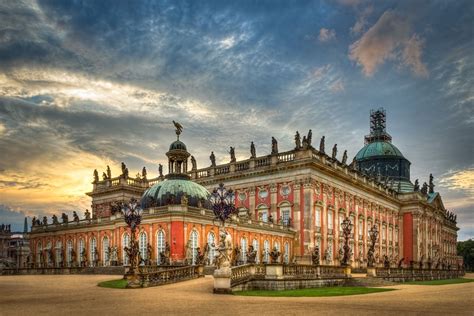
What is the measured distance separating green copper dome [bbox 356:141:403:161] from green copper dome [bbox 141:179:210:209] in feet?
158

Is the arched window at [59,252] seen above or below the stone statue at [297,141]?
below

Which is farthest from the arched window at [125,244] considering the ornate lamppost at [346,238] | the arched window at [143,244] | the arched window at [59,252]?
the ornate lamppost at [346,238]

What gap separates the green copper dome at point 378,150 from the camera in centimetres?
8941

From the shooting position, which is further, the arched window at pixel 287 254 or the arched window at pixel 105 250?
the arched window at pixel 287 254

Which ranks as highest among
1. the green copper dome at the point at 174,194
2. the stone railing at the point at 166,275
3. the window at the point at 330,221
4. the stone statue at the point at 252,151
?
the stone statue at the point at 252,151

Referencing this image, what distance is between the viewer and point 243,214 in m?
58.3

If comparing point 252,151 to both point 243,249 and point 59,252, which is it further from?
point 59,252

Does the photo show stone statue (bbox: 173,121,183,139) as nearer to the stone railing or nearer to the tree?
the stone railing

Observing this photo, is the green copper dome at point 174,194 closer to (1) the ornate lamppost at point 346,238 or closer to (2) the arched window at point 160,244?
(2) the arched window at point 160,244

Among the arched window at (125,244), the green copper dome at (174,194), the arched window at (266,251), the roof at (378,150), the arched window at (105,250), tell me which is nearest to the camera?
the arched window at (125,244)

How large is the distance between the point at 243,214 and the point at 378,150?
40.0 meters

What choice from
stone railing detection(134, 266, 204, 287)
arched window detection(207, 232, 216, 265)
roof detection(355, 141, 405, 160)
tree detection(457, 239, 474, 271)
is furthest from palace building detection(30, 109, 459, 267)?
tree detection(457, 239, 474, 271)

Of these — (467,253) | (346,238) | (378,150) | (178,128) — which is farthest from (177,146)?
(467,253)

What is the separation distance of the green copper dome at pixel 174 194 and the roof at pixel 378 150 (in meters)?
48.1
